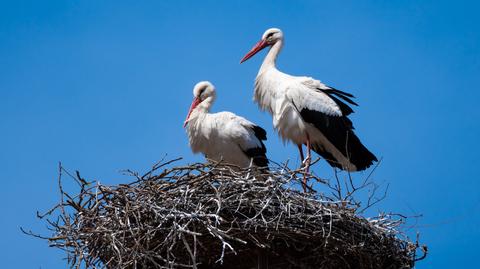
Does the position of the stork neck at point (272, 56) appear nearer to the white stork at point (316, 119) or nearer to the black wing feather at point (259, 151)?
the white stork at point (316, 119)

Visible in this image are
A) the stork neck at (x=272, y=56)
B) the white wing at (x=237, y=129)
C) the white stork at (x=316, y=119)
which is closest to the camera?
the white stork at (x=316, y=119)

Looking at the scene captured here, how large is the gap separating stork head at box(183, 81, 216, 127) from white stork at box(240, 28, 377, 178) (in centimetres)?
66

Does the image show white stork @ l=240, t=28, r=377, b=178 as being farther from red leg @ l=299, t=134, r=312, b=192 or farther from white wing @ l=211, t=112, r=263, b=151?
white wing @ l=211, t=112, r=263, b=151

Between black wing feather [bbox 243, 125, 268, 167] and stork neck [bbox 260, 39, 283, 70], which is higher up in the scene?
stork neck [bbox 260, 39, 283, 70]

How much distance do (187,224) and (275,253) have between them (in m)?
0.70

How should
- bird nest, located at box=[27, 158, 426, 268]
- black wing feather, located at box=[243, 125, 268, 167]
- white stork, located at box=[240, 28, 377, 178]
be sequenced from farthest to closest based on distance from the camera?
1. black wing feather, located at box=[243, 125, 268, 167]
2. white stork, located at box=[240, 28, 377, 178]
3. bird nest, located at box=[27, 158, 426, 268]

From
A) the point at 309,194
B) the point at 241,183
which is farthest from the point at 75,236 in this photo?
the point at 309,194

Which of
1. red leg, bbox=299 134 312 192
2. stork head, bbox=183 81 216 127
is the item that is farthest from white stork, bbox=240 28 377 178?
stork head, bbox=183 81 216 127

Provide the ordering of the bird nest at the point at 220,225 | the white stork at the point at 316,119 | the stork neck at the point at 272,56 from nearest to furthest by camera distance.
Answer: the bird nest at the point at 220,225
the white stork at the point at 316,119
the stork neck at the point at 272,56

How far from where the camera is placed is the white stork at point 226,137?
30.3ft

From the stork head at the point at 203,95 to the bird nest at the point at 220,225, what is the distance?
270 centimetres

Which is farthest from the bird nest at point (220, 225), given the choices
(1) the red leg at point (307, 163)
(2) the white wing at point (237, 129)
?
(2) the white wing at point (237, 129)

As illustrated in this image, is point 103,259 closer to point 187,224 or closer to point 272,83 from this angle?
point 187,224

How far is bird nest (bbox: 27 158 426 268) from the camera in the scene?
6531mm
